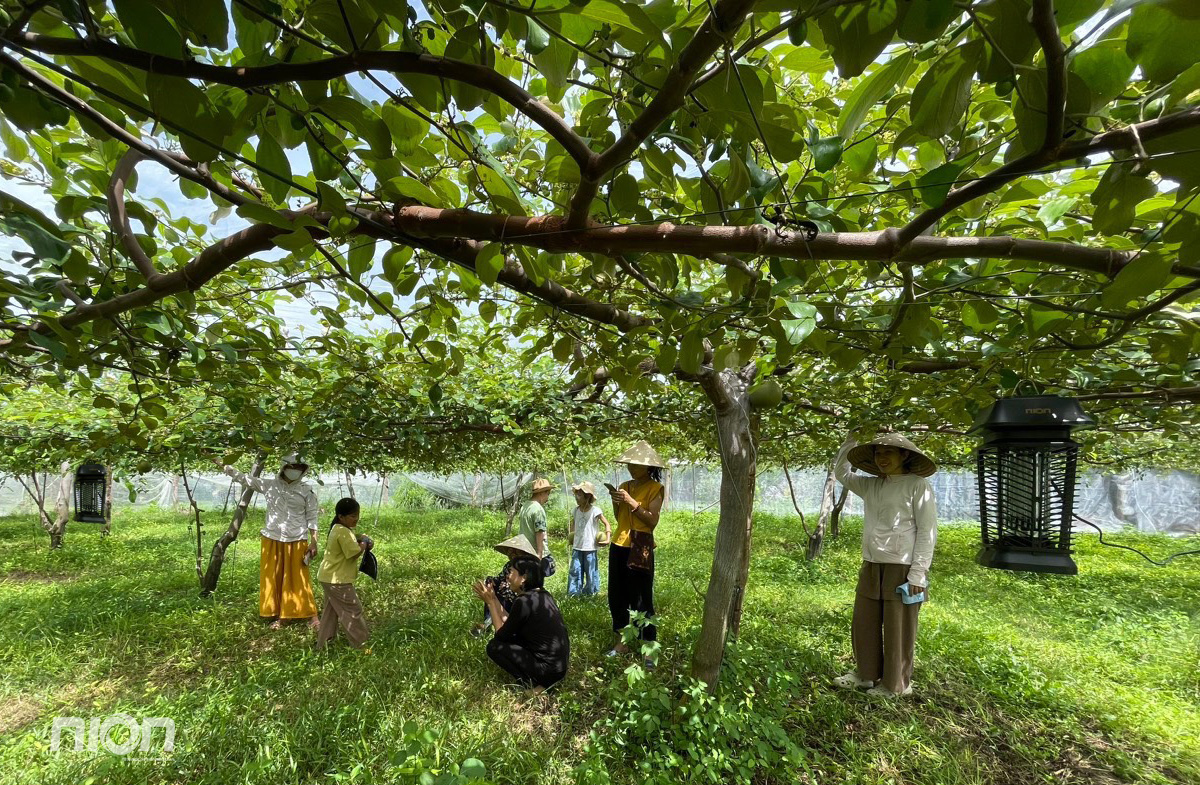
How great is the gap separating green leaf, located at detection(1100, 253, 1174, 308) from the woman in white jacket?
2247 millimetres

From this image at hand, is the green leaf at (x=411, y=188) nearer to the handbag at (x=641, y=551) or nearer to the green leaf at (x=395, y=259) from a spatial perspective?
the green leaf at (x=395, y=259)

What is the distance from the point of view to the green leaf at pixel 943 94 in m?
0.60

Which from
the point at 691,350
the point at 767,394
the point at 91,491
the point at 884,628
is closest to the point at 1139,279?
the point at 691,350

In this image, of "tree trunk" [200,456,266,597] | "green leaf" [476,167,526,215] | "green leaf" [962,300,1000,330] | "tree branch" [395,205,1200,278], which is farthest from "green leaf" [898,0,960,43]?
"tree trunk" [200,456,266,597]

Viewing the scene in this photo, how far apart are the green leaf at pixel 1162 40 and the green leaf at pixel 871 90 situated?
0.60 ft

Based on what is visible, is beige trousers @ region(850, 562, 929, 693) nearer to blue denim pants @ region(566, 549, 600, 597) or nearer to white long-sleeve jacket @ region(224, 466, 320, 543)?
blue denim pants @ region(566, 549, 600, 597)

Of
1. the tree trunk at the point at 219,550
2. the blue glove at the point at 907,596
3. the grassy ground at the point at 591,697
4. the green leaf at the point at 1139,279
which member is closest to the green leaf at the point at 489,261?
the green leaf at the point at 1139,279

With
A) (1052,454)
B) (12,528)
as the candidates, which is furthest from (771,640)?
(12,528)

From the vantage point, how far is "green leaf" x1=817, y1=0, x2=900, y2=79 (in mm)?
515

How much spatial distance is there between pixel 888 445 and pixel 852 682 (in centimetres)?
149

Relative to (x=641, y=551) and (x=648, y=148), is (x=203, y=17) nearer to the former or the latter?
(x=648, y=148)

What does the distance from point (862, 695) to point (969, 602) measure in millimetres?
3631

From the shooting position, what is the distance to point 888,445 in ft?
9.37

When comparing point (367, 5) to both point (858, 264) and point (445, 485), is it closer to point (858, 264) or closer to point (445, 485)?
point (858, 264)
